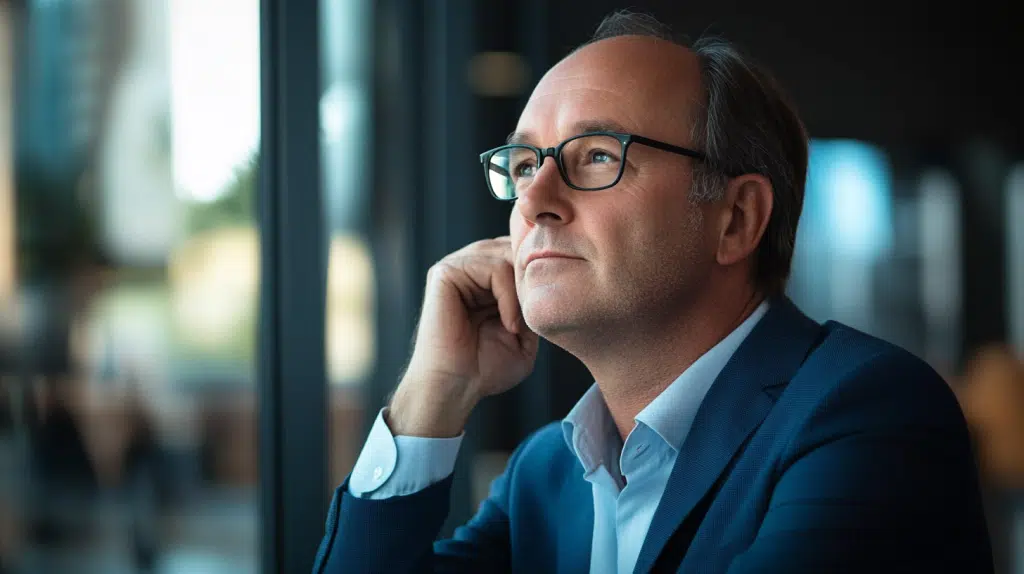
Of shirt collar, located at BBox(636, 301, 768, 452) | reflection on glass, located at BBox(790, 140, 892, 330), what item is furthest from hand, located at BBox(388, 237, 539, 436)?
reflection on glass, located at BBox(790, 140, 892, 330)

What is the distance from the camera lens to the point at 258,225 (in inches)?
81.4

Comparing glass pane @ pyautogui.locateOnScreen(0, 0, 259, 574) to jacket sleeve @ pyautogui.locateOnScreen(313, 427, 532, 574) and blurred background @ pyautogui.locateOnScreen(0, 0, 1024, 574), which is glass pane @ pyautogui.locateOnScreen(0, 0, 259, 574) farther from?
jacket sleeve @ pyautogui.locateOnScreen(313, 427, 532, 574)

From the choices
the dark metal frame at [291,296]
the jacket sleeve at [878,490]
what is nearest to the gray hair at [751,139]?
the jacket sleeve at [878,490]

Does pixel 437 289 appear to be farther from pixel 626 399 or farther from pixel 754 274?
pixel 754 274

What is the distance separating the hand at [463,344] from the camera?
172 centimetres

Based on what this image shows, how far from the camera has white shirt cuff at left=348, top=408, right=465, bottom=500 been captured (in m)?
1.61

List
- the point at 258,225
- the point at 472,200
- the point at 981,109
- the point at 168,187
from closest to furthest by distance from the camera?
the point at 168,187, the point at 258,225, the point at 472,200, the point at 981,109

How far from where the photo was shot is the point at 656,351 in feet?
5.48

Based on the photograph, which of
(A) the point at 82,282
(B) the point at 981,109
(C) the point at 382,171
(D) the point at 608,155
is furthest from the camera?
(B) the point at 981,109

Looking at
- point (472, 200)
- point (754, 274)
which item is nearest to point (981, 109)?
point (472, 200)

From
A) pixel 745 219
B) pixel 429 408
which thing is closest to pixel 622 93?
pixel 745 219

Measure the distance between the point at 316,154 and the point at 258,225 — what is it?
0.21 m

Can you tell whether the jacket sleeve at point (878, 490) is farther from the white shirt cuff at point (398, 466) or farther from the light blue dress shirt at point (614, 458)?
the white shirt cuff at point (398, 466)

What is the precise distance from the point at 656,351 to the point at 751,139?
16.6 inches
